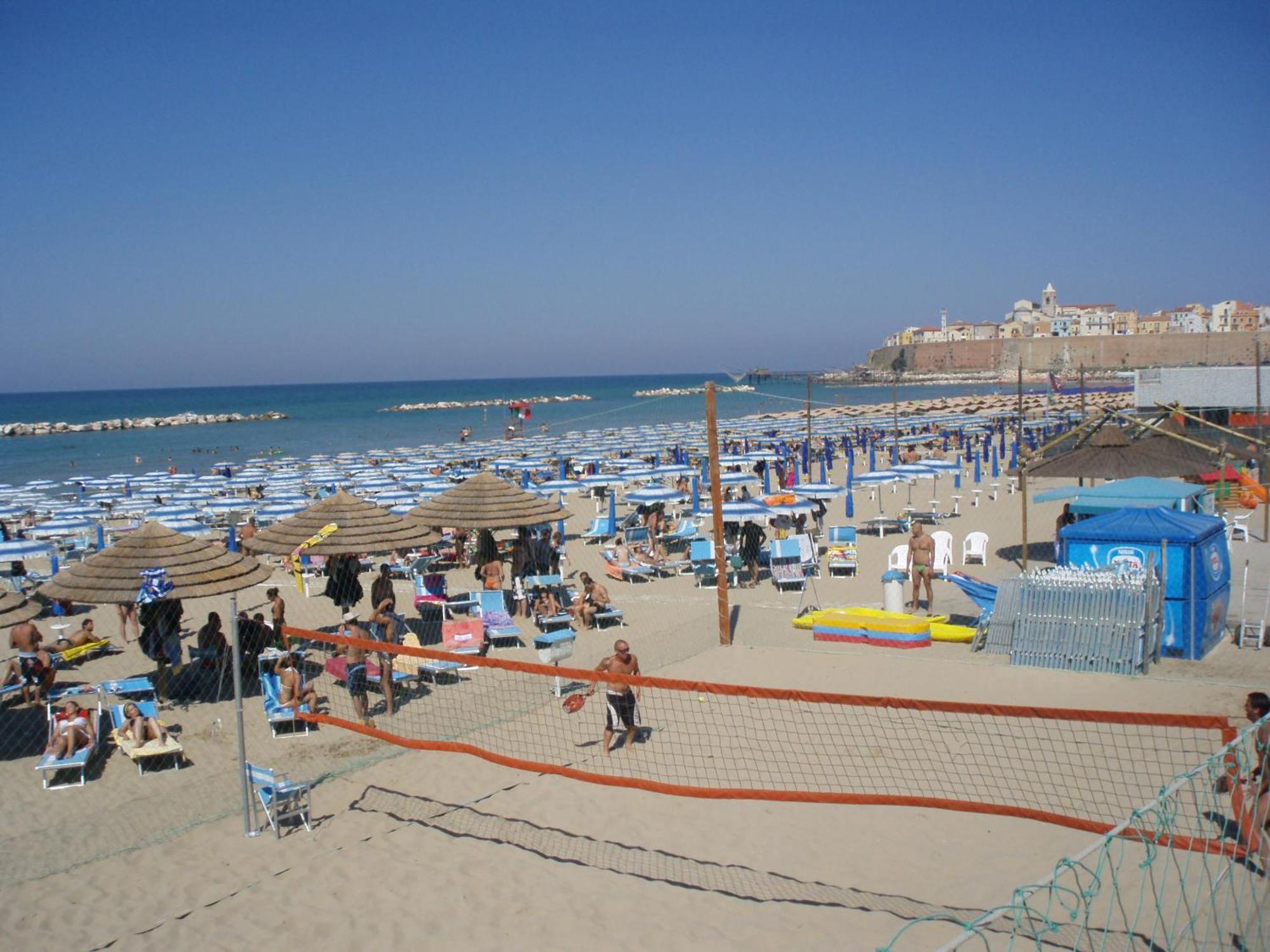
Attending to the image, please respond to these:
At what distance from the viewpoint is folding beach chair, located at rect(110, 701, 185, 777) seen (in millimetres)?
7105

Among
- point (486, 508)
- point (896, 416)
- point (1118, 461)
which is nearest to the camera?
point (486, 508)

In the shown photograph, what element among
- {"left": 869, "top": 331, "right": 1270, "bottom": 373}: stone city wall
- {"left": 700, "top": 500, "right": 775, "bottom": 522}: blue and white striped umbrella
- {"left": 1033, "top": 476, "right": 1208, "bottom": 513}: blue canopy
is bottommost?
{"left": 700, "top": 500, "right": 775, "bottom": 522}: blue and white striped umbrella

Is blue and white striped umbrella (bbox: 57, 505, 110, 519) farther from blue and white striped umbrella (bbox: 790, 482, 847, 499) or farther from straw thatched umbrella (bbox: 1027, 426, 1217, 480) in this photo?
straw thatched umbrella (bbox: 1027, 426, 1217, 480)

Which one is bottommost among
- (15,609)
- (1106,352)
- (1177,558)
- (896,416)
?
(1177,558)

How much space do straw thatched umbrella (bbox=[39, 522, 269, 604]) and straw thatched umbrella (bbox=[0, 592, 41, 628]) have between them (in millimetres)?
617

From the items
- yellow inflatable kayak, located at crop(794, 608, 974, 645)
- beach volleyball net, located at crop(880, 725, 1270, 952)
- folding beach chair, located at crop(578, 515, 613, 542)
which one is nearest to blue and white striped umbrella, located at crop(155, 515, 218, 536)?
folding beach chair, located at crop(578, 515, 613, 542)

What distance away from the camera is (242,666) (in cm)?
928

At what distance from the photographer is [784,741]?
722 cm

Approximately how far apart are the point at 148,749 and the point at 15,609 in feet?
4.90

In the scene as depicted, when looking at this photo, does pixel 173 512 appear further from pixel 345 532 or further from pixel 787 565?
pixel 787 565

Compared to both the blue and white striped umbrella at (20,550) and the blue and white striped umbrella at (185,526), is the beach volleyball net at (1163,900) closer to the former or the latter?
the blue and white striped umbrella at (20,550)

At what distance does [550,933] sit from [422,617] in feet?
26.6

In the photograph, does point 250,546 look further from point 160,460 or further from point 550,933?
point 160,460

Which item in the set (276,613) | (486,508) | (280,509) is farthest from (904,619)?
(280,509)
